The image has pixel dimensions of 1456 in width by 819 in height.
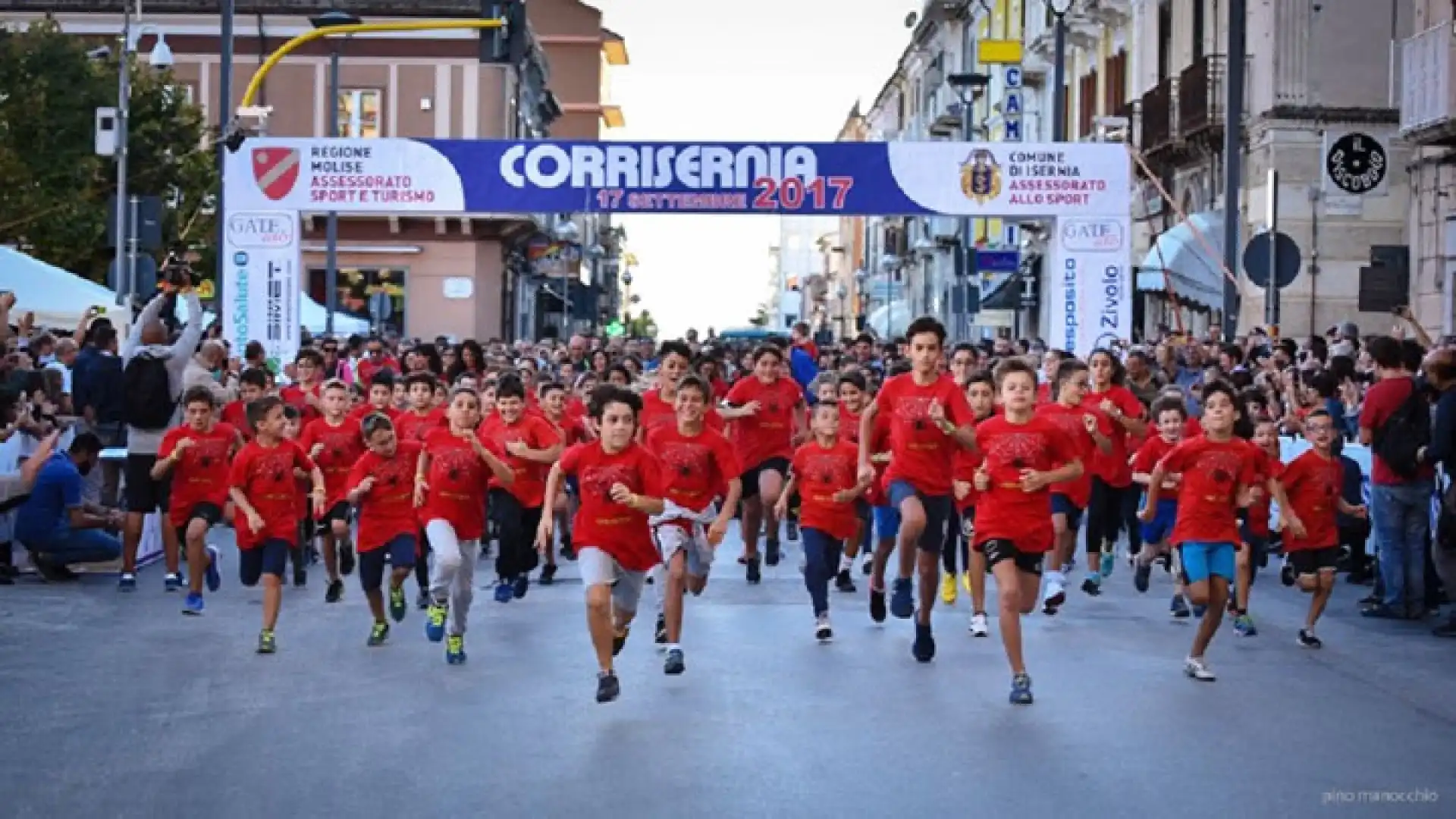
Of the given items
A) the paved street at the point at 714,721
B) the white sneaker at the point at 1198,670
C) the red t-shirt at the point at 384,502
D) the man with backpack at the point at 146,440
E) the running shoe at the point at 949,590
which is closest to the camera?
the paved street at the point at 714,721

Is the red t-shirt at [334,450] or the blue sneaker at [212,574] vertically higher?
the red t-shirt at [334,450]

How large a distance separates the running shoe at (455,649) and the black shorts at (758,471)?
601 centimetres

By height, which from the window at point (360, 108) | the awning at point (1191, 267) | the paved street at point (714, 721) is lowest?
the paved street at point (714, 721)

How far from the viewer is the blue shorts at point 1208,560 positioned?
12508mm

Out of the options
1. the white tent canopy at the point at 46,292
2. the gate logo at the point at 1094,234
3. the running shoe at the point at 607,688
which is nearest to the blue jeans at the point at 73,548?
the running shoe at the point at 607,688

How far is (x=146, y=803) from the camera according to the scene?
8.55m

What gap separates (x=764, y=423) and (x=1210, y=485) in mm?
6695

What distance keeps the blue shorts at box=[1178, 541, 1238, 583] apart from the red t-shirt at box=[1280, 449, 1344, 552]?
1999 millimetres

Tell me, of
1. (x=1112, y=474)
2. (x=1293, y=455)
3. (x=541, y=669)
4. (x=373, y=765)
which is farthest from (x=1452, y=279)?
(x=373, y=765)

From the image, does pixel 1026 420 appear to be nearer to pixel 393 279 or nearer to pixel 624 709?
pixel 624 709

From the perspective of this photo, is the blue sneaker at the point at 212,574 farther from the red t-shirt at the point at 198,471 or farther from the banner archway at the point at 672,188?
the banner archway at the point at 672,188

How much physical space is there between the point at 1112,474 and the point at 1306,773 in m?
7.75

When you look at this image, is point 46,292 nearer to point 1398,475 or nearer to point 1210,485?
point 1398,475

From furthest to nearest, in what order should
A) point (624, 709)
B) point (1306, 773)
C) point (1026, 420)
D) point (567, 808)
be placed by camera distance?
1. point (1026, 420)
2. point (624, 709)
3. point (1306, 773)
4. point (567, 808)
